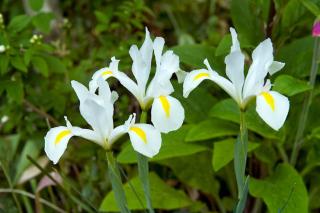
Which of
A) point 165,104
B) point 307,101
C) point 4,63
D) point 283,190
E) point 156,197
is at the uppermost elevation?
point 165,104

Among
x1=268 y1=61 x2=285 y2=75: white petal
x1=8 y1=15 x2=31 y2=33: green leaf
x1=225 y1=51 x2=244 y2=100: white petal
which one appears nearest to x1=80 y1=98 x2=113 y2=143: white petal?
x1=225 y1=51 x2=244 y2=100: white petal

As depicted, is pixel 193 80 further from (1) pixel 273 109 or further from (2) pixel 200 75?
(1) pixel 273 109

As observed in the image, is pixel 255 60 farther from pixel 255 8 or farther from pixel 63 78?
pixel 63 78

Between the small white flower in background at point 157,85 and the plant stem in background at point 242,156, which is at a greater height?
the small white flower in background at point 157,85

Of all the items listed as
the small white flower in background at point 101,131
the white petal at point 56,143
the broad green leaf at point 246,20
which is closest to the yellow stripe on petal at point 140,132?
the small white flower in background at point 101,131

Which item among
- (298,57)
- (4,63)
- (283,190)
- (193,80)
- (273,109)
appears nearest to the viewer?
(273,109)

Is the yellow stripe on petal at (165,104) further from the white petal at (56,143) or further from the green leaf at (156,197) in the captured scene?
the green leaf at (156,197)

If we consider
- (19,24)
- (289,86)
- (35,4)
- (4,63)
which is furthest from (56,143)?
(35,4)
